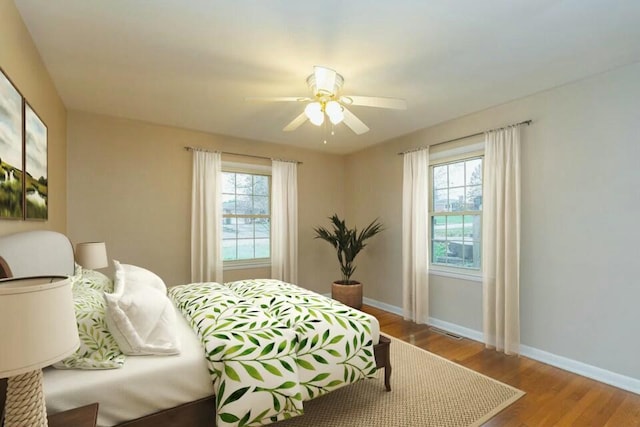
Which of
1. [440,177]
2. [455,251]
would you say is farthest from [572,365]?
[440,177]

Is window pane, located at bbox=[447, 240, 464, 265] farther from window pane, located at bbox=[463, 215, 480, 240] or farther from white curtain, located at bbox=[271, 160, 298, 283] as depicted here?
white curtain, located at bbox=[271, 160, 298, 283]

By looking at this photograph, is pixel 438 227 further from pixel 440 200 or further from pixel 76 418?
pixel 76 418

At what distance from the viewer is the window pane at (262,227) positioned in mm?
4468

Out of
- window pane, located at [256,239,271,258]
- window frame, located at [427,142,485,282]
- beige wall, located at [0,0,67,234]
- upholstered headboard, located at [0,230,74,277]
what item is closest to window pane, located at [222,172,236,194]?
window pane, located at [256,239,271,258]

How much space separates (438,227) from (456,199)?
16.4 inches

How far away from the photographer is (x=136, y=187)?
3.53m

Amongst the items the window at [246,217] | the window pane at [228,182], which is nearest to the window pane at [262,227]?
the window at [246,217]

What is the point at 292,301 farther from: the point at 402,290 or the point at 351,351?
the point at 402,290

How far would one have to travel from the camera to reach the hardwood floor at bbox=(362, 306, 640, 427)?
196cm

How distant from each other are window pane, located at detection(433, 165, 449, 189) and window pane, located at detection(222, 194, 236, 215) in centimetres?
274

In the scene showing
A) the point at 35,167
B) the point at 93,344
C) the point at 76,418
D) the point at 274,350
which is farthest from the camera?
the point at 35,167

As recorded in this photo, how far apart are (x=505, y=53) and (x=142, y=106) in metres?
3.30

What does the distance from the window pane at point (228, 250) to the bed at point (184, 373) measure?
6.66ft

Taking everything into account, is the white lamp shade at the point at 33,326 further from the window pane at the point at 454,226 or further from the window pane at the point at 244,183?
the window pane at the point at 454,226
